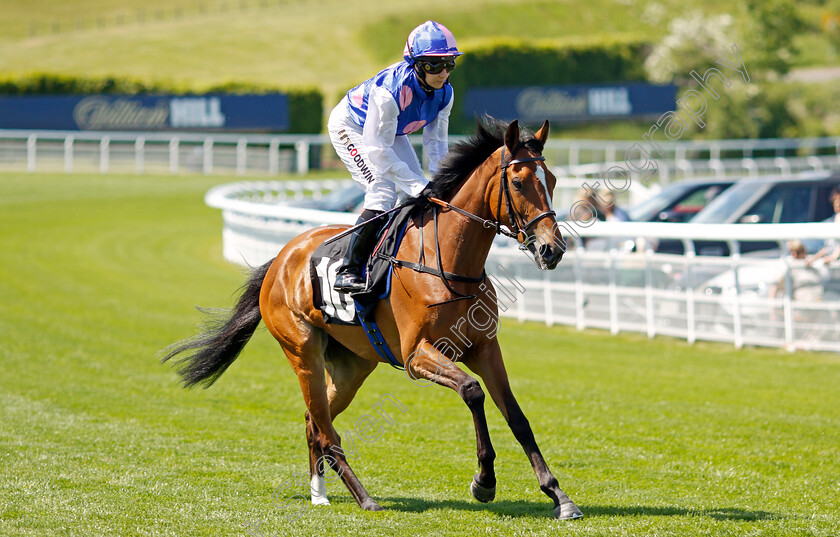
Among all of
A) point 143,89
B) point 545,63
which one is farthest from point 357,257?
point 545,63

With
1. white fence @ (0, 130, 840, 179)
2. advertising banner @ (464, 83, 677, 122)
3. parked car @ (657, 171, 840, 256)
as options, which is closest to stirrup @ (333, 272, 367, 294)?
parked car @ (657, 171, 840, 256)

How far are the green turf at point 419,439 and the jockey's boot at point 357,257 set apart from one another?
114cm

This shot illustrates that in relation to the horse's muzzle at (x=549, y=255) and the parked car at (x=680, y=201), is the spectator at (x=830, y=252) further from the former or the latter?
the horse's muzzle at (x=549, y=255)

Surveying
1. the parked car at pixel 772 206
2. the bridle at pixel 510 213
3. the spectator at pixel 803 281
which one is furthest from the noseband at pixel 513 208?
the parked car at pixel 772 206

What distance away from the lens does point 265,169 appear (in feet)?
90.7

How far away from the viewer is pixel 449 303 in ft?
14.9

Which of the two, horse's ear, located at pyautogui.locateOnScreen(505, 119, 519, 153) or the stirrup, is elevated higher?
horse's ear, located at pyautogui.locateOnScreen(505, 119, 519, 153)

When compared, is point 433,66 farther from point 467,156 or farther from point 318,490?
point 318,490

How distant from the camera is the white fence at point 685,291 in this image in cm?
902

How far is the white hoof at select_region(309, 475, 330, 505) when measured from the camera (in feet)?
16.2

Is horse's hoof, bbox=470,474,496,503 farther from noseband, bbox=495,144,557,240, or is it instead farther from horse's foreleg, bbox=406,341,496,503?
noseband, bbox=495,144,557,240

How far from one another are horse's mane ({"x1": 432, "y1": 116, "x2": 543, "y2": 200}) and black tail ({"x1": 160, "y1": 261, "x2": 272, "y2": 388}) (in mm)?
1483

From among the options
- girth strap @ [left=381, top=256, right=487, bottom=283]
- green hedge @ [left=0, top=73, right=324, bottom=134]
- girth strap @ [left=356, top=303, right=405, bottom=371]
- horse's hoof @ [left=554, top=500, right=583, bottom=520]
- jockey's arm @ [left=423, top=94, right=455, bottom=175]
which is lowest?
horse's hoof @ [left=554, top=500, right=583, bottom=520]

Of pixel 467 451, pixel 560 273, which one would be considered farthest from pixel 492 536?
pixel 560 273
